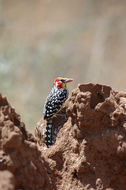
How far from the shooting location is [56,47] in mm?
19125

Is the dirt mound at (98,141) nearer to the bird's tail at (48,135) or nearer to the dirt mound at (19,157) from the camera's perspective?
the dirt mound at (19,157)

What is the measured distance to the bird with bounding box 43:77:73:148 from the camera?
4966mm

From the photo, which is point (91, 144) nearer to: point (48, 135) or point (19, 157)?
point (19, 157)

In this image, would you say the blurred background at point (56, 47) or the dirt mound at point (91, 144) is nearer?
the dirt mound at point (91, 144)

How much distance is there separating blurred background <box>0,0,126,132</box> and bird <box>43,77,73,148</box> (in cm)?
1019

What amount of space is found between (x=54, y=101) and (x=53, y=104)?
4.0 inches

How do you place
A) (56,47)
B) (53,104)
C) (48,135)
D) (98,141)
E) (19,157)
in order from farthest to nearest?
(56,47) < (53,104) < (48,135) < (98,141) < (19,157)

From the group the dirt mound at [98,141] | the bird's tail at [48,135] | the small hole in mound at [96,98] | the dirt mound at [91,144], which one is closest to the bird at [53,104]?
the bird's tail at [48,135]

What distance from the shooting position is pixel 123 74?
17797 millimetres

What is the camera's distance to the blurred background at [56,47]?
18.2m

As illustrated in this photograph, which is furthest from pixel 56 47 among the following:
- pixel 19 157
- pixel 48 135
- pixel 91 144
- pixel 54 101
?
pixel 19 157

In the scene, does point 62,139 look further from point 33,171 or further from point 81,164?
point 33,171

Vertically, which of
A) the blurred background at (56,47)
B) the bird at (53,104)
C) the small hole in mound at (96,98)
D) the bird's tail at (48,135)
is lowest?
the small hole in mound at (96,98)

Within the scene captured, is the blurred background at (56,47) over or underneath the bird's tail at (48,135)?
over
